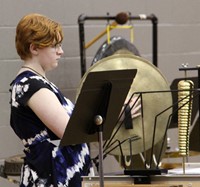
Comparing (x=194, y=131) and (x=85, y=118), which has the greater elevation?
(x=85, y=118)

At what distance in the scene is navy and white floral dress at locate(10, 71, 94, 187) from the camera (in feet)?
10.9

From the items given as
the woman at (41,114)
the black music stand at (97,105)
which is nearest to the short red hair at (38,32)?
the woman at (41,114)

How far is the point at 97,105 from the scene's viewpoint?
9.86 feet

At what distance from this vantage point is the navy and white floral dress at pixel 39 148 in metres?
3.32

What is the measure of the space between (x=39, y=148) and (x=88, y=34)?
237 centimetres

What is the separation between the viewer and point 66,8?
5453mm

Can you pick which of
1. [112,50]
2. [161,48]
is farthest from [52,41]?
[161,48]

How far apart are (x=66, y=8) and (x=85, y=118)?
2556 mm

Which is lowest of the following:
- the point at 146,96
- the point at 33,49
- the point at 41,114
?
the point at 146,96

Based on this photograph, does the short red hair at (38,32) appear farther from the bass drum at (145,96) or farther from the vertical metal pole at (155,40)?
the vertical metal pole at (155,40)

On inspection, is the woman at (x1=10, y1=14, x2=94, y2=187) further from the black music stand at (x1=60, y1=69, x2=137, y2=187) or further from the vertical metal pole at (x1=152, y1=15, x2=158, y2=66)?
the vertical metal pole at (x1=152, y1=15, x2=158, y2=66)

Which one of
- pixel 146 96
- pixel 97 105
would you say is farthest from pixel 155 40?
pixel 97 105

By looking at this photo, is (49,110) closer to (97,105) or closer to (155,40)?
(97,105)

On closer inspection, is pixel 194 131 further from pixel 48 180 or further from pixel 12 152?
pixel 48 180
